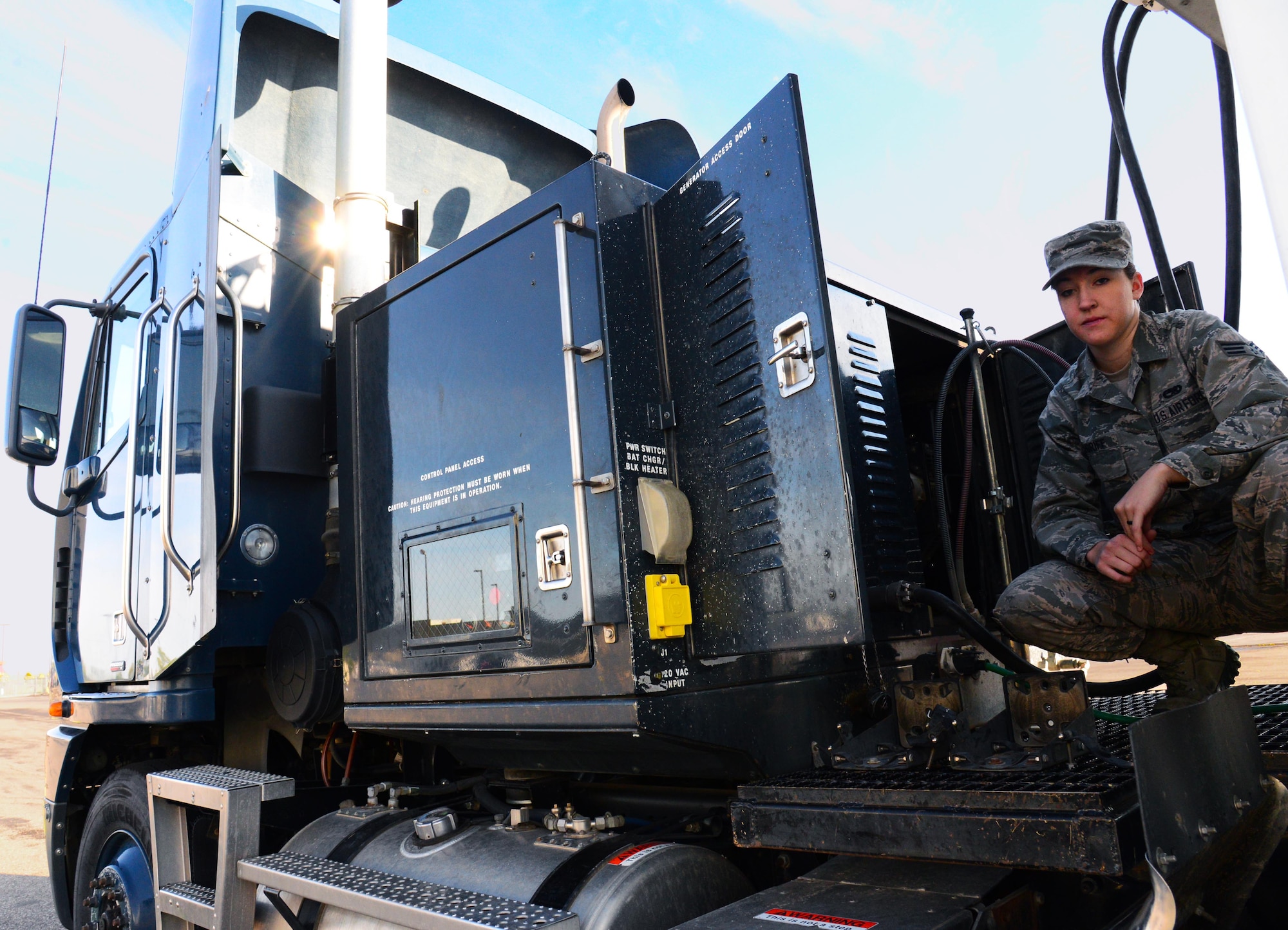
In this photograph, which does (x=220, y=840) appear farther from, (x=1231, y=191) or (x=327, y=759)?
(x=1231, y=191)

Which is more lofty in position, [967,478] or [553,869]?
[967,478]

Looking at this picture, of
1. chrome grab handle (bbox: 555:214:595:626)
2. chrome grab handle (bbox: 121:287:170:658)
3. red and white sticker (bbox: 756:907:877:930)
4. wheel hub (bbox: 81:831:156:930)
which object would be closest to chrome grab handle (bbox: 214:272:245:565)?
chrome grab handle (bbox: 121:287:170:658)

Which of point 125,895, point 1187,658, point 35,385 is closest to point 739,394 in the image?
point 1187,658

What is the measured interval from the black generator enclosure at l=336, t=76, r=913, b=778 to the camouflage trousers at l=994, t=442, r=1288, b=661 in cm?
41

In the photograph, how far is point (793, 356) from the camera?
6.25ft

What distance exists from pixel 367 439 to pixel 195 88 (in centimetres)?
191

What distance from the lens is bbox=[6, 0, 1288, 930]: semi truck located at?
164 cm

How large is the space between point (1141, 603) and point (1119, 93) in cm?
117

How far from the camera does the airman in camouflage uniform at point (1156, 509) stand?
198cm

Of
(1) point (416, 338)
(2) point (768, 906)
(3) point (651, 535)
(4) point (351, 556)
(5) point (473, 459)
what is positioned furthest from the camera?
(4) point (351, 556)

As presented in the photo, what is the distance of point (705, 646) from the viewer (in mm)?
2045

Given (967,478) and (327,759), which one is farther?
(327,759)

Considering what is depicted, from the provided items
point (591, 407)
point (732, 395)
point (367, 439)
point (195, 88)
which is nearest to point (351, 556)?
point (367, 439)

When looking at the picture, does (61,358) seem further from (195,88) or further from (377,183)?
(377,183)
